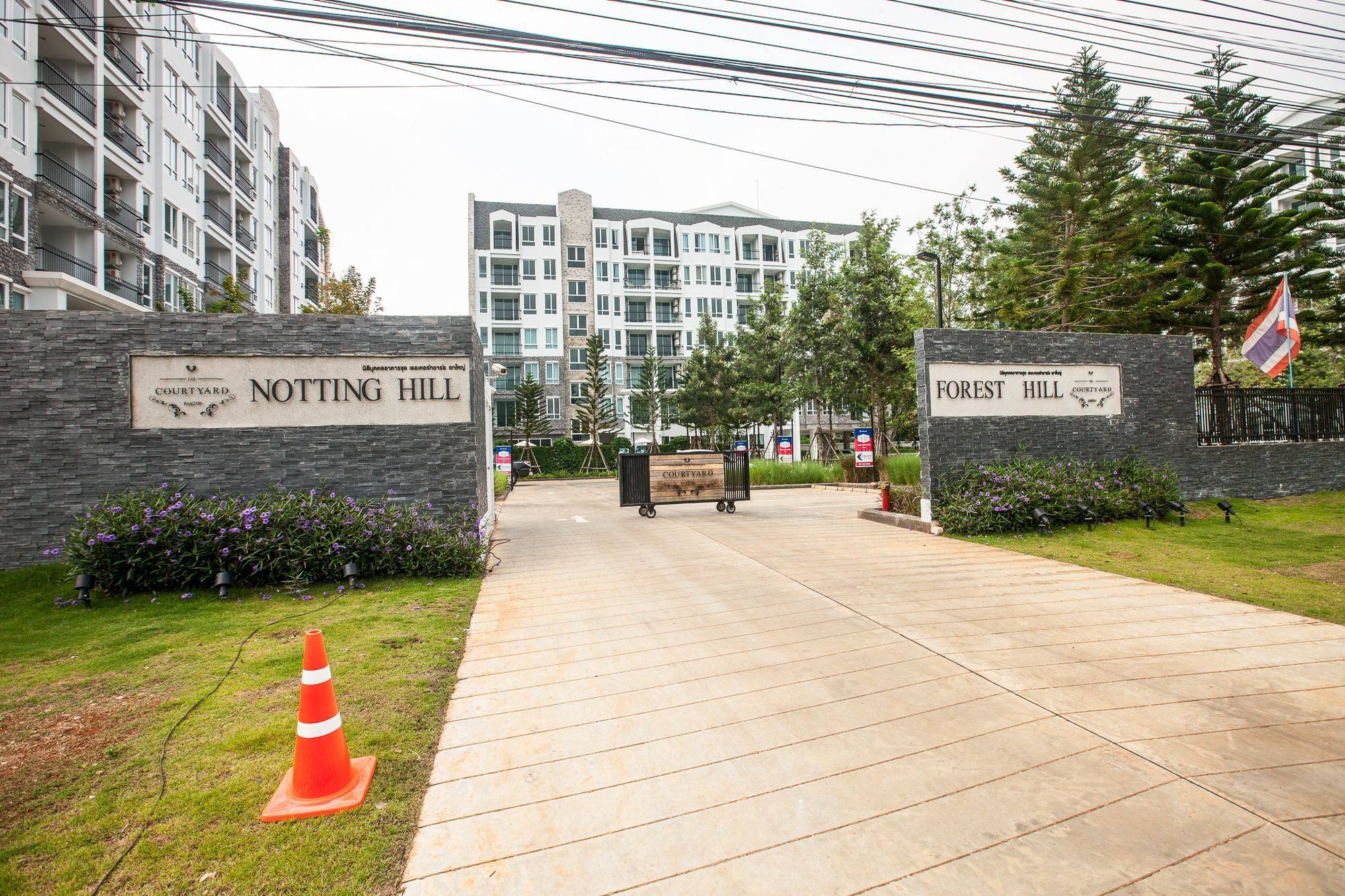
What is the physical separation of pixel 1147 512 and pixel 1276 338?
19.0 ft

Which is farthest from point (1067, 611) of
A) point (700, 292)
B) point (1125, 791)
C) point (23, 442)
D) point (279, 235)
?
point (700, 292)

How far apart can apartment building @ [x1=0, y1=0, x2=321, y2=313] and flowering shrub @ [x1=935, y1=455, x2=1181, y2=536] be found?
16080 mm

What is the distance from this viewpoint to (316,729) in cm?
278

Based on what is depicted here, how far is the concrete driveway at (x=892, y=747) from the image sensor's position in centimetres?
231

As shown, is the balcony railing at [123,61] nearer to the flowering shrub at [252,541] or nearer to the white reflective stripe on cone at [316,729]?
the flowering shrub at [252,541]

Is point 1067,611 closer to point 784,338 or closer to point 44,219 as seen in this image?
point 784,338

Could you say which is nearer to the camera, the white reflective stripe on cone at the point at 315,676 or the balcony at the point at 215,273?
the white reflective stripe on cone at the point at 315,676

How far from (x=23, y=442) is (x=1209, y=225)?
929 inches

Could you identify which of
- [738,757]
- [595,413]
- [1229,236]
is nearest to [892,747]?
[738,757]

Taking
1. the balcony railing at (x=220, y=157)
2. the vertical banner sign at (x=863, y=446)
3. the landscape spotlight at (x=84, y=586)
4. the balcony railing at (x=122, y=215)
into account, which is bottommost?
the landscape spotlight at (x=84, y=586)

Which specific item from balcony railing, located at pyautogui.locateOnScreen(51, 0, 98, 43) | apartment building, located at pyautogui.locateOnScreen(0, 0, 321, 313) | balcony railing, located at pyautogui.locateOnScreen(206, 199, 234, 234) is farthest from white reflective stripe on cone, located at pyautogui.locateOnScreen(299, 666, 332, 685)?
balcony railing, located at pyautogui.locateOnScreen(206, 199, 234, 234)

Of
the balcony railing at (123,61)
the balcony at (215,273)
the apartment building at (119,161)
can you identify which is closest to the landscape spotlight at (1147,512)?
the apartment building at (119,161)

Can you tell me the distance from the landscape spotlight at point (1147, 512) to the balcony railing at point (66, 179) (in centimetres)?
2540

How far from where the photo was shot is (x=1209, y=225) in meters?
16.7
